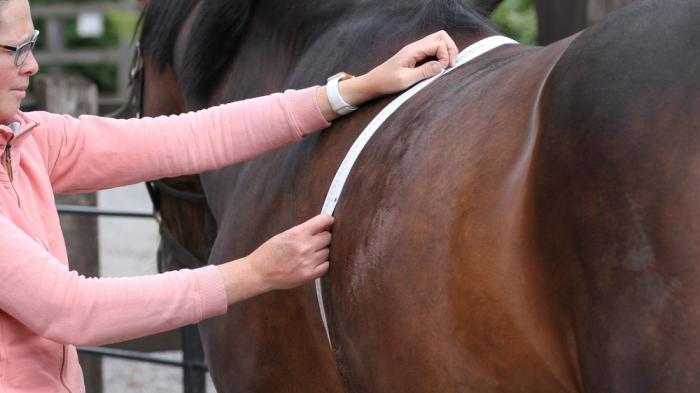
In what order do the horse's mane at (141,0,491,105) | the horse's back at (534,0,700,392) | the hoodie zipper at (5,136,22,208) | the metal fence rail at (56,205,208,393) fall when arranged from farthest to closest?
1. the metal fence rail at (56,205,208,393)
2. the horse's mane at (141,0,491,105)
3. the hoodie zipper at (5,136,22,208)
4. the horse's back at (534,0,700,392)

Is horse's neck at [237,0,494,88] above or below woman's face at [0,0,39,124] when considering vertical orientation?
below

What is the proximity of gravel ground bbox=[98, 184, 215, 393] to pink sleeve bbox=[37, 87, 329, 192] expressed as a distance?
313 cm

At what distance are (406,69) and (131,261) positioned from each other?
562 cm

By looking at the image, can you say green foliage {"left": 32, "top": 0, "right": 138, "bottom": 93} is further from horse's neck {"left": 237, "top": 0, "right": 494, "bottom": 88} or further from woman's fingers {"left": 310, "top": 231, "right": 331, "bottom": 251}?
woman's fingers {"left": 310, "top": 231, "right": 331, "bottom": 251}

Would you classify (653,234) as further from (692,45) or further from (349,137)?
(349,137)

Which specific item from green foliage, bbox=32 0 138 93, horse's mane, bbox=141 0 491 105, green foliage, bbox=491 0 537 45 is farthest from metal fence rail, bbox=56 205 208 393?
green foliage, bbox=32 0 138 93

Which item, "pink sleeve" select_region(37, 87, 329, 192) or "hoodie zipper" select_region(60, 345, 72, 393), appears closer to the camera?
"hoodie zipper" select_region(60, 345, 72, 393)

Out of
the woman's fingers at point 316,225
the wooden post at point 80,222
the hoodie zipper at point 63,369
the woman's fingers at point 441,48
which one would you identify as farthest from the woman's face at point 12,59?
the wooden post at point 80,222

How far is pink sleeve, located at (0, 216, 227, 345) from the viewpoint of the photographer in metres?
1.55

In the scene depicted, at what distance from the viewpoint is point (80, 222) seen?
4.52 metres

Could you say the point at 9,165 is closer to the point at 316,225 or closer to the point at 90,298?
the point at 90,298

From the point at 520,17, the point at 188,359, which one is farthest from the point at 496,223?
the point at 520,17

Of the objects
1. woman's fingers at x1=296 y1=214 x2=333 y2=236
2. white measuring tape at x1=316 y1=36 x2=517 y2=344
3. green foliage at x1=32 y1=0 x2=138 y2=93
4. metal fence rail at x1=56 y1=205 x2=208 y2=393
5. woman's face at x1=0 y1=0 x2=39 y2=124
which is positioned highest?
woman's face at x1=0 y1=0 x2=39 y2=124

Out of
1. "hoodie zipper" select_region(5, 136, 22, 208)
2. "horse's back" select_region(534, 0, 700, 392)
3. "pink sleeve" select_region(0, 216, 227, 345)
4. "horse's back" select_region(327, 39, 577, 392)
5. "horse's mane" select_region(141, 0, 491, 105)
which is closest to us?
"horse's back" select_region(534, 0, 700, 392)
